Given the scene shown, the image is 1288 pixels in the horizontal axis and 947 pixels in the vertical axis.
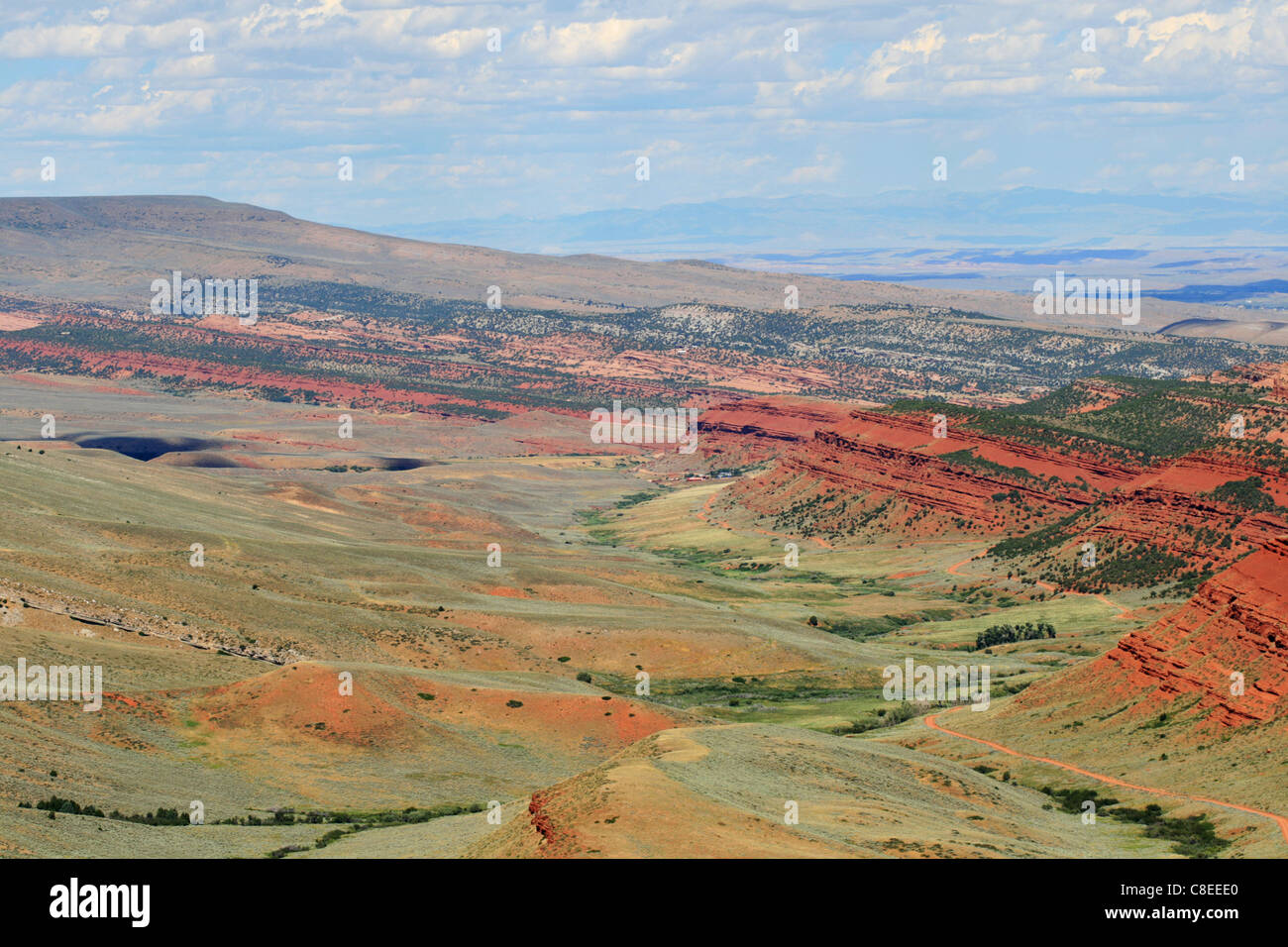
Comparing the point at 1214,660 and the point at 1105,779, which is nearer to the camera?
the point at 1105,779

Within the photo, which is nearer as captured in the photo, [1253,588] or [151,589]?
[1253,588]

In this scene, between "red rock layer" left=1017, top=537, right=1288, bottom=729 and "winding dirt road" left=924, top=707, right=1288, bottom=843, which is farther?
"red rock layer" left=1017, top=537, right=1288, bottom=729

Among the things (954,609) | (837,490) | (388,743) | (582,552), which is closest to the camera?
(388,743)

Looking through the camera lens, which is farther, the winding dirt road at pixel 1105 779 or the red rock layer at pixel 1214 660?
the red rock layer at pixel 1214 660

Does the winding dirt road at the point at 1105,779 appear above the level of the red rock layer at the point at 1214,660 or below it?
below

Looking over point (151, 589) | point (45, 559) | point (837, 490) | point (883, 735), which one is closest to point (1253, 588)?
point (883, 735)

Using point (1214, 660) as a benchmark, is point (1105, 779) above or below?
below

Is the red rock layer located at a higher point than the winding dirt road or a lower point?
higher

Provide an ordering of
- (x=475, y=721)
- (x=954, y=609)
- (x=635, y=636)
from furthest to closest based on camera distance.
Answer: (x=954, y=609) → (x=635, y=636) → (x=475, y=721)
